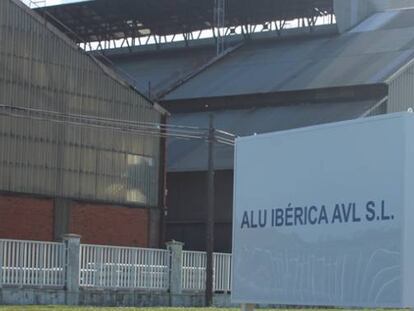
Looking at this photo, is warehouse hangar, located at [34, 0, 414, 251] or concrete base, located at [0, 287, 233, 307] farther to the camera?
warehouse hangar, located at [34, 0, 414, 251]

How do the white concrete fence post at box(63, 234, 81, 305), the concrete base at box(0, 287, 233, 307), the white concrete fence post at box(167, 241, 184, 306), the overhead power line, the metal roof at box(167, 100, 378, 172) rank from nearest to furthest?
the concrete base at box(0, 287, 233, 307)
the white concrete fence post at box(63, 234, 81, 305)
the white concrete fence post at box(167, 241, 184, 306)
the overhead power line
the metal roof at box(167, 100, 378, 172)

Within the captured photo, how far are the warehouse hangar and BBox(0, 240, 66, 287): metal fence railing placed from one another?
57.2 ft

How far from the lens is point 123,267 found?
32406mm

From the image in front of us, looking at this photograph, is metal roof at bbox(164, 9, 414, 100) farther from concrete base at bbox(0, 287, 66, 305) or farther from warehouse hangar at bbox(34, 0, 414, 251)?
concrete base at bbox(0, 287, 66, 305)

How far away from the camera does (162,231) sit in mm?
41906

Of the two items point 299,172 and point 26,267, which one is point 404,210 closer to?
point 299,172

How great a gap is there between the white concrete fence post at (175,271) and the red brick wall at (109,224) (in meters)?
5.41

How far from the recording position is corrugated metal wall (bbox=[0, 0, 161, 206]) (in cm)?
3591

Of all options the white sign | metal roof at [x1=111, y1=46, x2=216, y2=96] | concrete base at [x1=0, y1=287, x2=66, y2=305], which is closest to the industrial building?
concrete base at [x1=0, y1=287, x2=66, y2=305]

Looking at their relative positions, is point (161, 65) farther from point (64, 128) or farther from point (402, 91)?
point (64, 128)

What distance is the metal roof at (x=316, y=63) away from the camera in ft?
163

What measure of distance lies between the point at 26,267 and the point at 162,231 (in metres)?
13.2

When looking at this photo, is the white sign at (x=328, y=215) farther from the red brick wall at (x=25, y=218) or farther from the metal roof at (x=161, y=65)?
the metal roof at (x=161, y=65)

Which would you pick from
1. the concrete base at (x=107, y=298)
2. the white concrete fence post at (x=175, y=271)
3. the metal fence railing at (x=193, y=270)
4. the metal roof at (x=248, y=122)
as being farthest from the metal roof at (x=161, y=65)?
the concrete base at (x=107, y=298)
